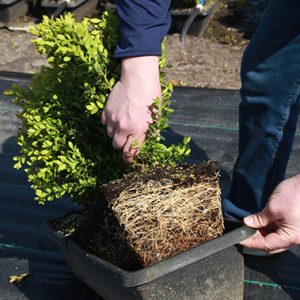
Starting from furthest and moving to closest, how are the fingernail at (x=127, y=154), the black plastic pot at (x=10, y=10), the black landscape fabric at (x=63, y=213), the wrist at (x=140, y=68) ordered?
the black plastic pot at (x=10, y=10), the black landscape fabric at (x=63, y=213), the fingernail at (x=127, y=154), the wrist at (x=140, y=68)

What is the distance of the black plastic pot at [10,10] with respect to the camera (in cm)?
643

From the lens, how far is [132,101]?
1.65 metres

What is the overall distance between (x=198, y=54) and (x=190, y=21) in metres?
0.54

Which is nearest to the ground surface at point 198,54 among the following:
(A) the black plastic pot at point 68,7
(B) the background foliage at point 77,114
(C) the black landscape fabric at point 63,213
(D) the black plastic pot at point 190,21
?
(D) the black plastic pot at point 190,21

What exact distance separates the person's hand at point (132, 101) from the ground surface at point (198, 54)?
314cm

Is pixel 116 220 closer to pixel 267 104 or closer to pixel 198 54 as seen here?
pixel 267 104

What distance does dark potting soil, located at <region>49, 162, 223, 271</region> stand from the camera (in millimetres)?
1622

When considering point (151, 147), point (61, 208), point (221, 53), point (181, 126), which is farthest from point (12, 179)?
point (221, 53)

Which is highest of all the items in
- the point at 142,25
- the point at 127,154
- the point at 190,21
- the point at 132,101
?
the point at 142,25

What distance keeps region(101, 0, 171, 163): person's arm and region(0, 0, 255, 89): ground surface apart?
3138 mm

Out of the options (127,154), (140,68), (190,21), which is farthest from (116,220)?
(190,21)

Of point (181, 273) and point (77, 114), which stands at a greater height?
point (77, 114)

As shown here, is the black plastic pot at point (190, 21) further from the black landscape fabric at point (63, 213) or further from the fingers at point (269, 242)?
the fingers at point (269, 242)

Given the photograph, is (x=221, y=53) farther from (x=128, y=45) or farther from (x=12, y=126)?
(x=128, y=45)
